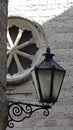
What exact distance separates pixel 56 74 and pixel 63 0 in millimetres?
4219

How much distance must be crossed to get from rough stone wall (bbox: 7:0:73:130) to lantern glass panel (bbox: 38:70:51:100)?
3610mm

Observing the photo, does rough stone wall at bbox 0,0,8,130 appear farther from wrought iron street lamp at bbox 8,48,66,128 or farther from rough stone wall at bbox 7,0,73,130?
rough stone wall at bbox 7,0,73,130

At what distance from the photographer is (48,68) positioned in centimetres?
367

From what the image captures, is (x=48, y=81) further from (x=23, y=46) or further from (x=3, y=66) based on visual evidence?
(x=23, y=46)

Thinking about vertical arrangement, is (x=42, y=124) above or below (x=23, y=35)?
below

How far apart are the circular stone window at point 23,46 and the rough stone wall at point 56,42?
0.11 metres

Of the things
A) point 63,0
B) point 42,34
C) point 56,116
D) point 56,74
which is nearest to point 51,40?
point 42,34

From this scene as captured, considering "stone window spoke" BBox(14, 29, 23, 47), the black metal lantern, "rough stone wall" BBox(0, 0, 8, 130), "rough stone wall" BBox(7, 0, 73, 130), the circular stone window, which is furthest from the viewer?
"stone window spoke" BBox(14, 29, 23, 47)

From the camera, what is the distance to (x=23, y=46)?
25.4 ft

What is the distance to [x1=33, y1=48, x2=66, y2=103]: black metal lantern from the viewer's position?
11.9 ft

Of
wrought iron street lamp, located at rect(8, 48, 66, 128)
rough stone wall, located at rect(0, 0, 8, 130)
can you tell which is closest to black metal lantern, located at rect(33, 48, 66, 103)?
wrought iron street lamp, located at rect(8, 48, 66, 128)

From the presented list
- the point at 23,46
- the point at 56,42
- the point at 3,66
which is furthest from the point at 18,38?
the point at 3,66

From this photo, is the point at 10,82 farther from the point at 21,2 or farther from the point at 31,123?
the point at 21,2

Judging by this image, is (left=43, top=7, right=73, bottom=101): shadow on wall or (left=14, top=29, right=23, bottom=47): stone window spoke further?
(left=14, top=29, right=23, bottom=47): stone window spoke
